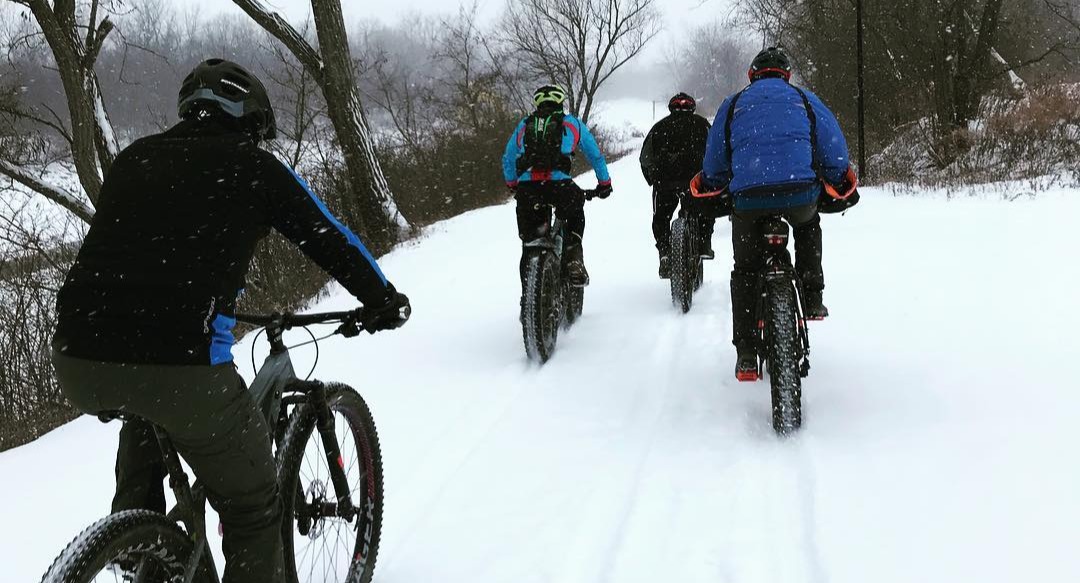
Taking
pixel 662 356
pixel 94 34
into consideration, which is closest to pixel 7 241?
pixel 94 34

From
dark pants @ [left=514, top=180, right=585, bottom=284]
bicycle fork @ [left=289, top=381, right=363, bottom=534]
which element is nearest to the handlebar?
bicycle fork @ [left=289, top=381, right=363, bottom=534]

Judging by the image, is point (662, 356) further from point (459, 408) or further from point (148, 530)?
point (148, 530)

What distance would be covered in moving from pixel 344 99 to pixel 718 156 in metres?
9.19

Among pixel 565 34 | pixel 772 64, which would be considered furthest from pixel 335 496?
pixel 565 34

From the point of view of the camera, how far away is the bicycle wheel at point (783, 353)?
3.44 meters

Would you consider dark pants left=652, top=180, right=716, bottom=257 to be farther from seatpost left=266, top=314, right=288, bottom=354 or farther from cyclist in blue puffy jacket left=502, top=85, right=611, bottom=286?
seatpost left=266, top=314, right=288, bottom=354

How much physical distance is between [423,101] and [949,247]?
18765 millimetres

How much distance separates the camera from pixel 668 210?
6820 millimetres

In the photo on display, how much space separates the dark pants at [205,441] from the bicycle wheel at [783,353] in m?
2.52

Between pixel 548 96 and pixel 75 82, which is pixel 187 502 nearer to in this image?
pixel 548 96

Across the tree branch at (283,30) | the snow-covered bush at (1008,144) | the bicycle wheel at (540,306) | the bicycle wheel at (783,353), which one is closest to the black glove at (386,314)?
the bicycle wheel at (783,353)

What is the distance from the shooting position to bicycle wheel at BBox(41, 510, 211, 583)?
57.1 inches

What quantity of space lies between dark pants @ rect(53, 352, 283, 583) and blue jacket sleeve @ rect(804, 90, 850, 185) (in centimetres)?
318

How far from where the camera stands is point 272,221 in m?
1.83
